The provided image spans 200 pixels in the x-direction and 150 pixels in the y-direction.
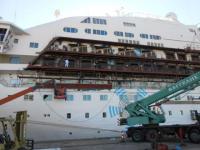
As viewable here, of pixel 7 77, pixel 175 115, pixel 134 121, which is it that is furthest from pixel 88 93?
pixel 175 115

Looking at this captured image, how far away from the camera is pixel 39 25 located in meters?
23.6

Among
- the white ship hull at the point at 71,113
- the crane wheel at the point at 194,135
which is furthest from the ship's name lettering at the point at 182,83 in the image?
the white ship hull at the point at 71,113

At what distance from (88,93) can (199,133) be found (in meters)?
9.70

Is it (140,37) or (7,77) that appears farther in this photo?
(140,37)

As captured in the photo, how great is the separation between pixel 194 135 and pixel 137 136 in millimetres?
3955

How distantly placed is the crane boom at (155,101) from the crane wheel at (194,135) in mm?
1930

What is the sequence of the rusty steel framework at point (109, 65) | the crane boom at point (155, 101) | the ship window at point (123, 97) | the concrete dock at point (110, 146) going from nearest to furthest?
the concrete dock at point (110, 146)
the crane boom at point (155, 101)
the ship window at point (123, 97)
the rusty steel framework at point (109, 65)

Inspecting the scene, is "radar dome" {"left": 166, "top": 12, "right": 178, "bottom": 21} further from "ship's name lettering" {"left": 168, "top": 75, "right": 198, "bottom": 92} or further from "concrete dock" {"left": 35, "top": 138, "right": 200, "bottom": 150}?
"concrete dock" {"left": 35, "top": 138, "right": 200, "bottom": 150}

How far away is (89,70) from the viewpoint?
22000 mm

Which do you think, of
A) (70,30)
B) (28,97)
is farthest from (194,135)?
(70,30)

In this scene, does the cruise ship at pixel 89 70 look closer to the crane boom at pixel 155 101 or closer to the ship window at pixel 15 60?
the ship window at pixel 15 60

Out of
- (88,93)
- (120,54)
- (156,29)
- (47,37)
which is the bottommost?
(88,93)

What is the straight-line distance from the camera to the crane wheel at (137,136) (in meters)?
16.4

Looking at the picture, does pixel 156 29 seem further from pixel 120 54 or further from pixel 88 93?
pixel 88 93
